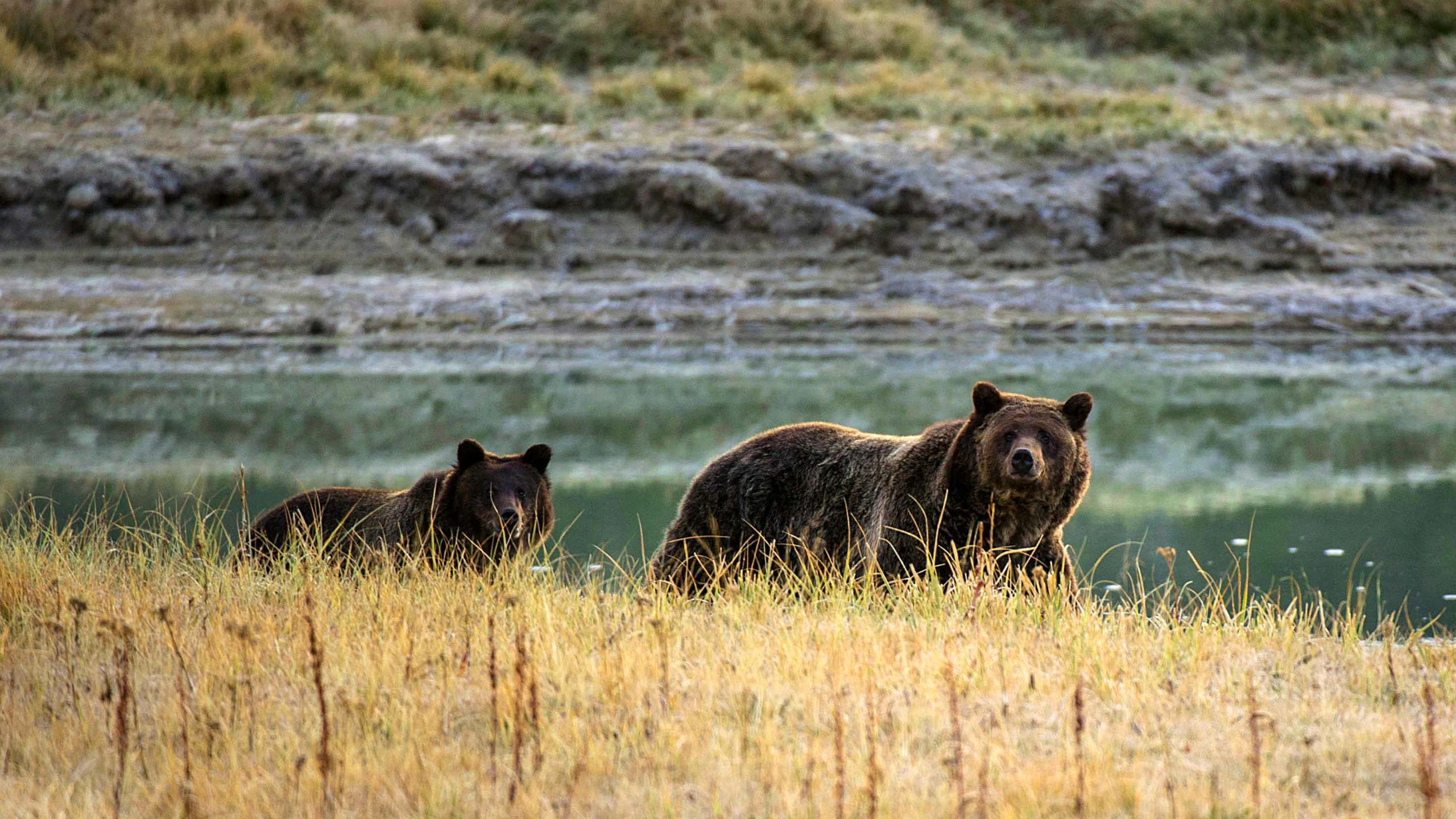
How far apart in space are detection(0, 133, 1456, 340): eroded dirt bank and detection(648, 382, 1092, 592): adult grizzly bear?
1025cm

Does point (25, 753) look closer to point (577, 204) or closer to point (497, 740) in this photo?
point (497, 740)

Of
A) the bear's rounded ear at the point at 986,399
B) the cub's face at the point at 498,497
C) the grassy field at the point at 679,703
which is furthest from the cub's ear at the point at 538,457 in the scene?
the bear's rounded ear at the point at 986,399

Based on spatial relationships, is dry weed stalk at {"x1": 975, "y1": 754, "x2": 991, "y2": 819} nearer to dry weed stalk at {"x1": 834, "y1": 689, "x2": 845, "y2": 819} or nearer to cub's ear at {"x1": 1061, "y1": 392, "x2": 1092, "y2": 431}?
dry weed stalk at {"x1": 834, "y1": 689, "x2": 845, "y2": 819}

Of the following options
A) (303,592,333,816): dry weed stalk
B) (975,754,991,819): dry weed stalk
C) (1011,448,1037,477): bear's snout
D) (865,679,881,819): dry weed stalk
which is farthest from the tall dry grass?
(303,592,333,816): dry weed stalk

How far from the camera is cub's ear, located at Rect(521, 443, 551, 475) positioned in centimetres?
678

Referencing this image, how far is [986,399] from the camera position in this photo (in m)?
5.92

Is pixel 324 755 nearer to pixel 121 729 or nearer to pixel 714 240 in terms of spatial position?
pixel 121 729

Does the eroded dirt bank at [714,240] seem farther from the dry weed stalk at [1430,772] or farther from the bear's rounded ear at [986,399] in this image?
the dry weed stalk at [1430,772]

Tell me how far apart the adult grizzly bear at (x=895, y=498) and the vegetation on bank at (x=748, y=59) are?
1406 cm

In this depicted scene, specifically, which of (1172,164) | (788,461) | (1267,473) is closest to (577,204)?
(1172,164)

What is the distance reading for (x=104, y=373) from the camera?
1516cm

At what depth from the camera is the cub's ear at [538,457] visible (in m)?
6.78

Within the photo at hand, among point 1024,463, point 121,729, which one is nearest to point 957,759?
point 121,729

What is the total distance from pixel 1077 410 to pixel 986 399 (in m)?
0.37
